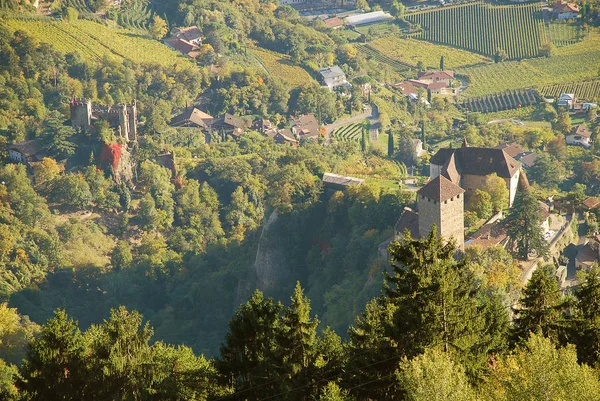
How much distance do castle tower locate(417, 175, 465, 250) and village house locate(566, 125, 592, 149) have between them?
3465 centimetres

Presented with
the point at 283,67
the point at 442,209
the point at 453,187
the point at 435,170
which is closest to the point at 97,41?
the point at 283,67

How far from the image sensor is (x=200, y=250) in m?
61.9

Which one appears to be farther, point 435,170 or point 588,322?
point 435,170

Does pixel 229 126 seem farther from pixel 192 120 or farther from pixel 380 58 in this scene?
pixel 380 58

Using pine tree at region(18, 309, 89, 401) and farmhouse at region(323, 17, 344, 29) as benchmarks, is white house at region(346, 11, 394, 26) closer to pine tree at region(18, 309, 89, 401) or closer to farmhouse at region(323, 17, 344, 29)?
farmhouse at region(323, 17, 344, 29)

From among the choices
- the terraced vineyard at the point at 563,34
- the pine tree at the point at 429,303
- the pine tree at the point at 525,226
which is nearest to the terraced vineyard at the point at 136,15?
the terraced vineyard at the point at 563,34

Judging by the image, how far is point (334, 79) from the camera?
84312 millimetres

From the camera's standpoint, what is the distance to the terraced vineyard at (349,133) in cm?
7525

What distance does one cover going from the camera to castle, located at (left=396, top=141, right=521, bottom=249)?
4253 cm

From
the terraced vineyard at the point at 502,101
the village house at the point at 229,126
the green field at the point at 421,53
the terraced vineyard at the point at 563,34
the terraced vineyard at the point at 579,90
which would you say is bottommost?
the green field at the point at 421,53

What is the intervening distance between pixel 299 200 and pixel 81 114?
18703 millimetres

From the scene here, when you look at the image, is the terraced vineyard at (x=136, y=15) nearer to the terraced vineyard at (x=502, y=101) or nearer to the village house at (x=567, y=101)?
the terraced vineyard at (x=502, y=101)

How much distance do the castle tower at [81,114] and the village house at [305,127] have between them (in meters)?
15.6

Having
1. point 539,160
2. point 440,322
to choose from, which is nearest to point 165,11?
point 539,160
